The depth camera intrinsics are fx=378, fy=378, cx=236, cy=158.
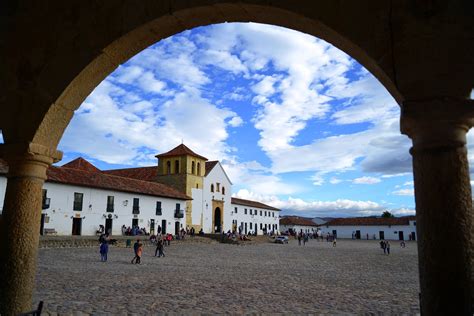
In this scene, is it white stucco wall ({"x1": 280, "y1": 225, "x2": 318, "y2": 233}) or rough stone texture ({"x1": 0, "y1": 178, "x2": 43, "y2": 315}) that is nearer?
rough stone texture ({"x1": 0, "y1": 178, "x2": 43, "y2": 315})

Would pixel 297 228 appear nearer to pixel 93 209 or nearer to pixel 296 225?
pixel 296 225

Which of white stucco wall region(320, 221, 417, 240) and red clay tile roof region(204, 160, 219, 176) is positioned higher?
red clay tile roof region(204, 160, 219, 176)

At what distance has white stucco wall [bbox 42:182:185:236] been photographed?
87.8 ft

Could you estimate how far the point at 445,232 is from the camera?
7.69ft

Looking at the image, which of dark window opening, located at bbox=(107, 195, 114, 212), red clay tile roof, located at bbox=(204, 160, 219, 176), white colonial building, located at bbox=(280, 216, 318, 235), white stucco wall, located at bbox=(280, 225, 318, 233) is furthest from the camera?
white colonial building, located at bbox=(280, 216, 318, 235)

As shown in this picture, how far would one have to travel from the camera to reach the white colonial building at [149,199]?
27422 millimetres

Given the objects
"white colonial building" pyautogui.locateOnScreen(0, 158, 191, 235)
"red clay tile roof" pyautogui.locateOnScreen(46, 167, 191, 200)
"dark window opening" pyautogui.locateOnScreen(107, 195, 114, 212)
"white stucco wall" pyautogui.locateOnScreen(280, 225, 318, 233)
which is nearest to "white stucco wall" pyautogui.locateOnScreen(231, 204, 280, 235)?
"white stucco wall" pyautogui.locateOnScreen(280, 225, 318, 233)

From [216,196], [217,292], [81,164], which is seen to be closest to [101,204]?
[81,164]

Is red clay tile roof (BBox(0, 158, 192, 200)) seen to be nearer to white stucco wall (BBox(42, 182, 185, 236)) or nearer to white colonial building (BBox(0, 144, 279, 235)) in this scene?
white colonial building (BBox(0, 144, 279, 235))

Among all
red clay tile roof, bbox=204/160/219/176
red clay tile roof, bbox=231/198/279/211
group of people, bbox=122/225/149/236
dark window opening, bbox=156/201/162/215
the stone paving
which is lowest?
the stone paving

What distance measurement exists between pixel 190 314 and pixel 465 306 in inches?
184

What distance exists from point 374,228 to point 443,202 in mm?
66540

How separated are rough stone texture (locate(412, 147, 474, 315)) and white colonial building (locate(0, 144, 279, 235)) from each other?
20386 millimetres

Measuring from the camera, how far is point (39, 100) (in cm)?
360
